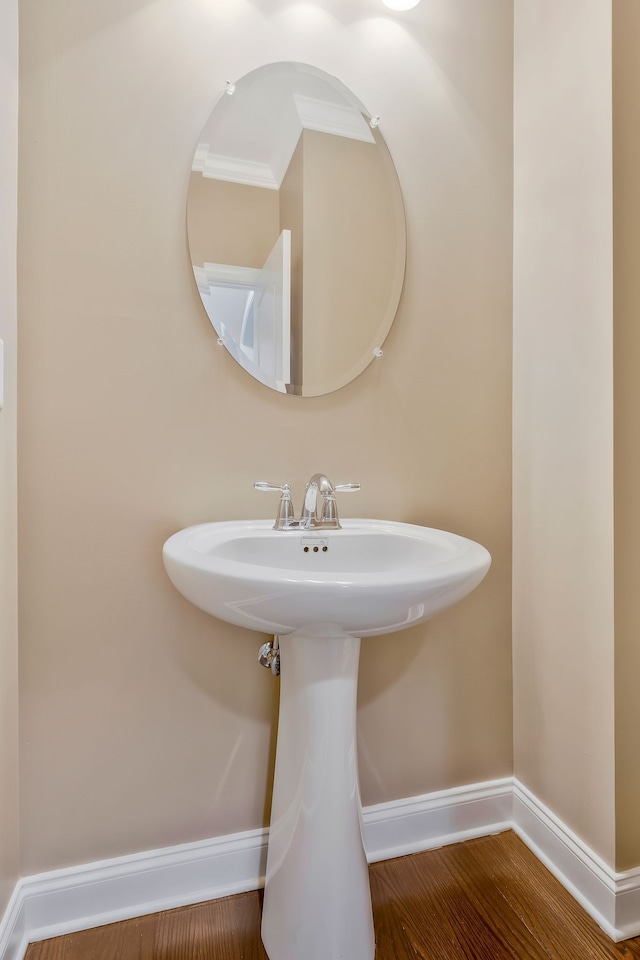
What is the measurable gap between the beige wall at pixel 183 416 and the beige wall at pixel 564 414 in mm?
95

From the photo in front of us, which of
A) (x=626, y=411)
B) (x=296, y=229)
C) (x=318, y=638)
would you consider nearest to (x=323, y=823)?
(x=318, y=638)

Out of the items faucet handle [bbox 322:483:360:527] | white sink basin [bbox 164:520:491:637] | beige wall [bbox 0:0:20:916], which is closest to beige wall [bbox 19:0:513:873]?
beige wall [bbox 0:0:20:916]

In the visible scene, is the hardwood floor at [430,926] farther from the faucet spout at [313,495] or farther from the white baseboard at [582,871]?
the faucet spout at [313,495]

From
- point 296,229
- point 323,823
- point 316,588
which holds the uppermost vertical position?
point 296,229

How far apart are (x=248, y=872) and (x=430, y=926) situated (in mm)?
392

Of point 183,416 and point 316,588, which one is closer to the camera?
point 316,588

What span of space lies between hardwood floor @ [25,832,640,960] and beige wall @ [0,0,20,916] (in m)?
0.26

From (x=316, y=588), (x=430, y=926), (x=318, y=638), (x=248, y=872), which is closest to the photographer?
(x=316, y=588)

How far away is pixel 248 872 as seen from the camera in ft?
3.92

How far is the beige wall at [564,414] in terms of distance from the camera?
1114mm

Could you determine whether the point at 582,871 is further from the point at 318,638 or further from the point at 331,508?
the point at 331,508

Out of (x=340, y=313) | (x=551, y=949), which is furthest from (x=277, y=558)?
(x=551, y=949)

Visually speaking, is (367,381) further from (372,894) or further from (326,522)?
(372,894)

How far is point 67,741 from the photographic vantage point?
110 cm
